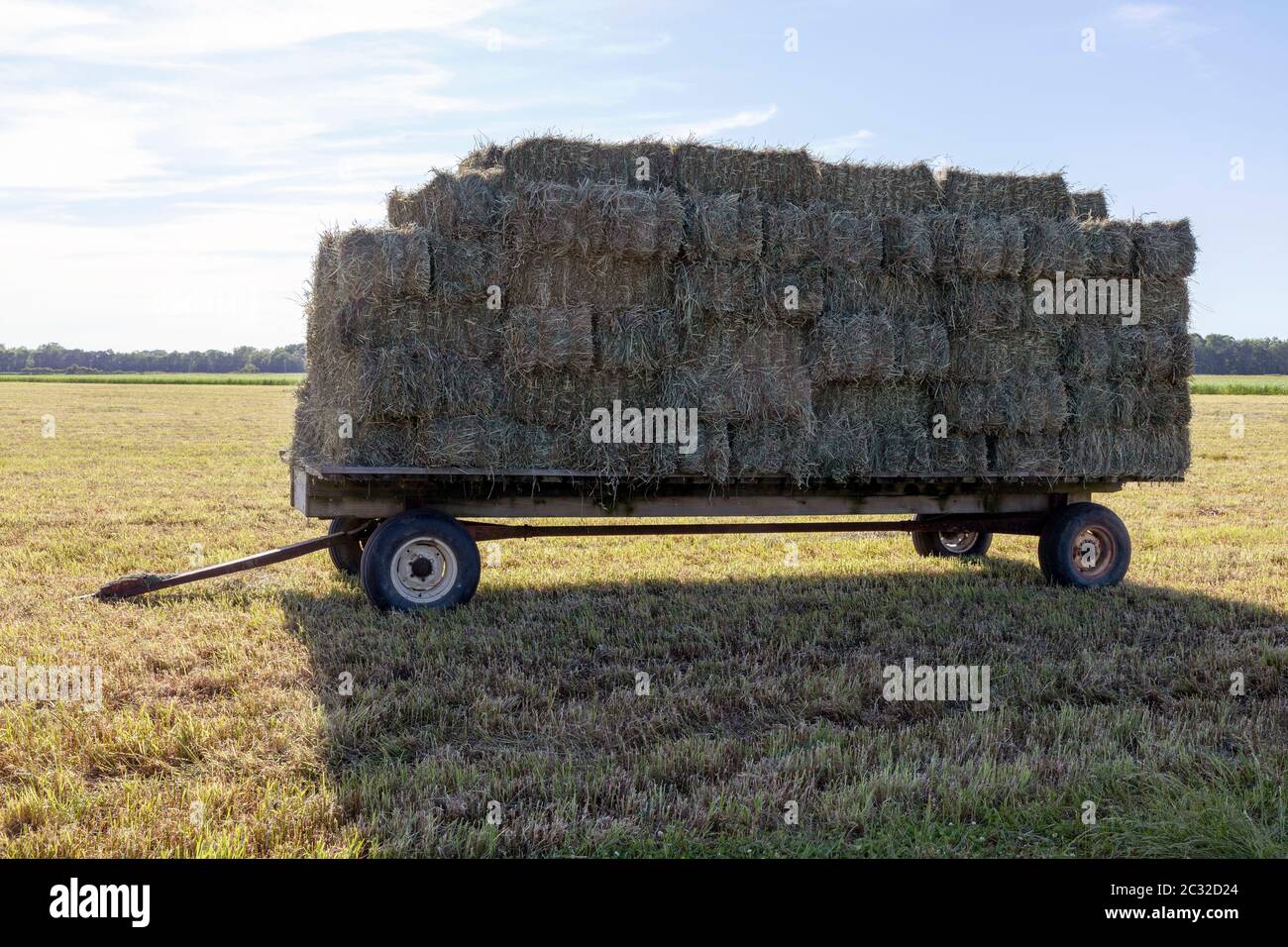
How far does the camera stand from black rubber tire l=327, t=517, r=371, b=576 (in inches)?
397

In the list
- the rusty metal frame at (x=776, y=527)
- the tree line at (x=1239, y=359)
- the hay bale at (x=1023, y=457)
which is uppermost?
the tree line at (x=1239, y=359)

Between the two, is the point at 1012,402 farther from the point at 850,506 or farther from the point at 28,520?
the point at 28,520

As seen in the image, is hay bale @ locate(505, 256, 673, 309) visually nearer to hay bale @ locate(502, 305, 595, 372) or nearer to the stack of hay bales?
the stack of hay bales

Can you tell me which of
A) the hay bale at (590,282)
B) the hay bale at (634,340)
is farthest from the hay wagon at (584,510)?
the hay bale at (590,282)

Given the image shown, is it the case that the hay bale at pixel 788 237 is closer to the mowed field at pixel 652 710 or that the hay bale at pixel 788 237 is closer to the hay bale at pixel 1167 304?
the mowed field at pixel 652 710

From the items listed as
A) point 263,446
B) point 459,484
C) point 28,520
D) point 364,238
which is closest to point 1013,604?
point 459,484

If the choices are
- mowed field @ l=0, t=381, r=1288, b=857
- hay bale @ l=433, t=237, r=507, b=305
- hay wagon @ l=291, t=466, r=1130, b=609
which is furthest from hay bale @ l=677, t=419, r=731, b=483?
hay bale @ l=433, t=237, r=507, b=305

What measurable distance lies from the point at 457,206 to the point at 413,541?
2.59 meters

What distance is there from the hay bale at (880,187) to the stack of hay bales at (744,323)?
0.06 ft

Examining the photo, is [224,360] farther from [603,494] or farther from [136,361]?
[603,494]

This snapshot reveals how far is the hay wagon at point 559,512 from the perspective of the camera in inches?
340

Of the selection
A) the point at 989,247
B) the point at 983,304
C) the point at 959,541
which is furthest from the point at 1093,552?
the point at 989,247

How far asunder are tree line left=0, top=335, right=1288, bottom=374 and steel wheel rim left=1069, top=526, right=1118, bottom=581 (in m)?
84.5

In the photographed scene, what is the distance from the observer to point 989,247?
371 inches
